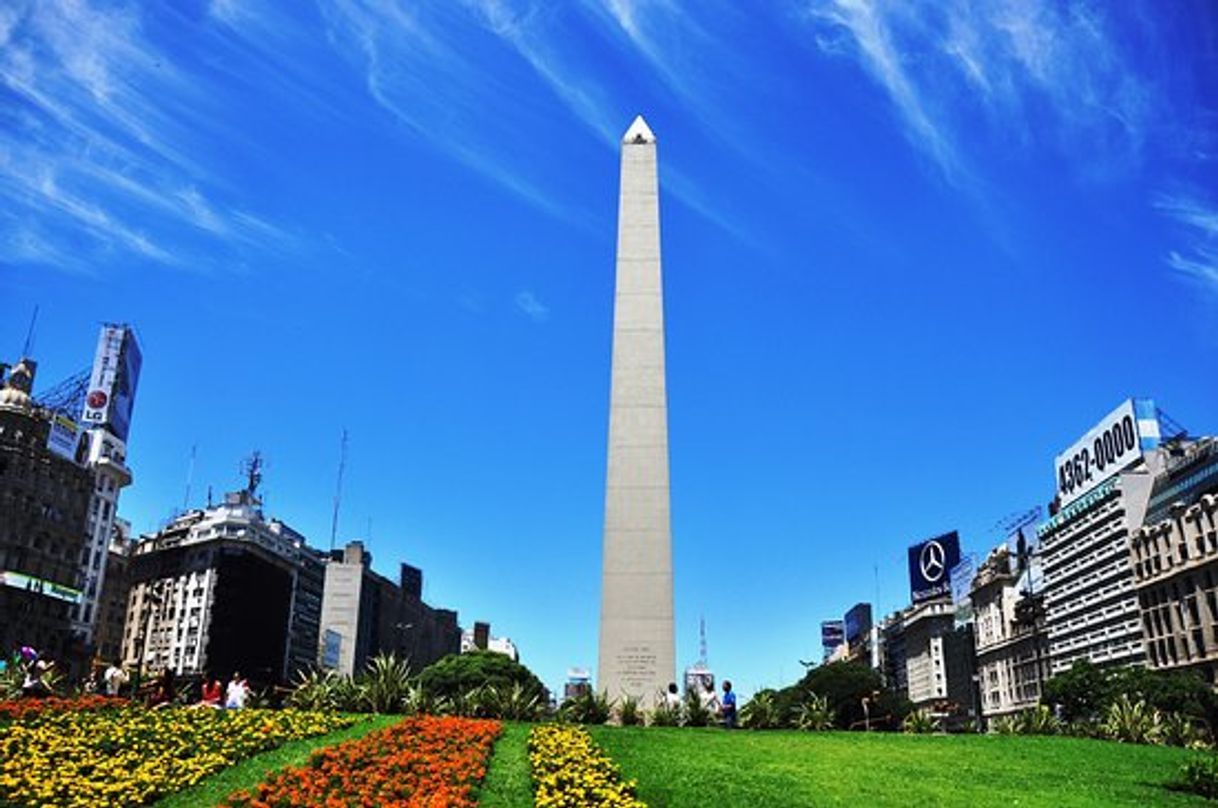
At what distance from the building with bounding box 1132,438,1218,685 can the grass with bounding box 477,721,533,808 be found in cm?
5700

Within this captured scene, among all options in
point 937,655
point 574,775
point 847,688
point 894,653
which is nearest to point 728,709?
point 574,775

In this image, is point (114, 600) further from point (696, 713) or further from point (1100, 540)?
point (696, 713)

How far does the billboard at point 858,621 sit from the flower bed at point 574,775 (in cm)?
17538

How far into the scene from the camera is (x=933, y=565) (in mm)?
133750

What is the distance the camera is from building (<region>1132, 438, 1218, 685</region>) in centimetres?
6075

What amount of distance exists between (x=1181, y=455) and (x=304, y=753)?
74.3m

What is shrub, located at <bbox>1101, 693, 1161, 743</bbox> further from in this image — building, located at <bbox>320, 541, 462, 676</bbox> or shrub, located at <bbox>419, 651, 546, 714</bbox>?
Result: building, located at <bbox>320, 541, 462, 676</bbox>

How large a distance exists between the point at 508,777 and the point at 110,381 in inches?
3873

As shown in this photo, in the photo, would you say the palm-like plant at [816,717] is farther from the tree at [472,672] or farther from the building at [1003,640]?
the building at [1003,640]

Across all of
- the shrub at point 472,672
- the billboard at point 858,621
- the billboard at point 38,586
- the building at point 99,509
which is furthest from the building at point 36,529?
the billboard at point 858,621

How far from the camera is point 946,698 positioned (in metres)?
126

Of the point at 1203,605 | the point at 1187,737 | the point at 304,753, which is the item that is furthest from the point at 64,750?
the point at 1203,605

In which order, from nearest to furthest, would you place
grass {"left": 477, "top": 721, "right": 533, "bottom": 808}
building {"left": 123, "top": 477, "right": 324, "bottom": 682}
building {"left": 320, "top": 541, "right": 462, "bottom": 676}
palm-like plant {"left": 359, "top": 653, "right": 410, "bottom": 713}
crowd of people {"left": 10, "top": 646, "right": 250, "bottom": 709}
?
grass {"left": 477, "top": 721, "right": 533, "bottom": 808}
crowd of people {"left": 10, "top": 646, "right": 250, "bottom": 709}
palm-like plant {"left": 359, "top": 653, "right": 410, "bottom": 713}
building {"left": 123, "top": 477, "right": 324, "bottom": 682}
building {"left": 320, "top": 541, "right": 462, "bottom": 676}

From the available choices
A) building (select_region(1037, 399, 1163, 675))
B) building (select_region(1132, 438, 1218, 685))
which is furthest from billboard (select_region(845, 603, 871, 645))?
building (select_region(1132, 438, 1218, 685))
